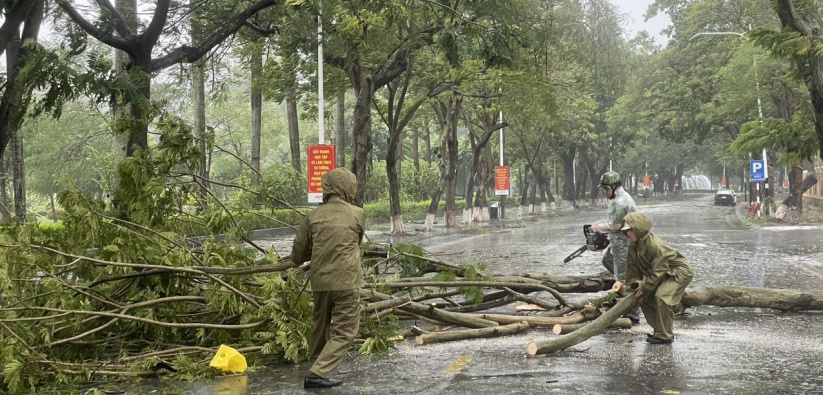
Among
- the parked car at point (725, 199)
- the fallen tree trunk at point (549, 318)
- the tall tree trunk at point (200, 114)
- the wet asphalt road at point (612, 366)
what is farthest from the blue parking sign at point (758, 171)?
the parked car at point (725, 199)

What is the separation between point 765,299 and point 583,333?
11.8 ft

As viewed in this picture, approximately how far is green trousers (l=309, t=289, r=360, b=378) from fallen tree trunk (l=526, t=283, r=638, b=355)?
1.64 m

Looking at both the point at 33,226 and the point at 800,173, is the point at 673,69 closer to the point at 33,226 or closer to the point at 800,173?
the point at 800,173

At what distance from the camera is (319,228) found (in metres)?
5.91

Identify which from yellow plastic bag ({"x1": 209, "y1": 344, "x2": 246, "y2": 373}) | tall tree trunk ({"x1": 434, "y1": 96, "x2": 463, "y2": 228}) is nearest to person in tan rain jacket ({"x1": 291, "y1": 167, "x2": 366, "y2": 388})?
yellow plastic bag ({"x1": 209, "y1": 344, "x2": 246, "y2": 373})

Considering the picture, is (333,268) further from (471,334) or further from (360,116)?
(360,116)

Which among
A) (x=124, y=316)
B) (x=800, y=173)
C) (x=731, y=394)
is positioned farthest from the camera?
(x=800, y=173)

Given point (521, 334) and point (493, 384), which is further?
point (521, 334)

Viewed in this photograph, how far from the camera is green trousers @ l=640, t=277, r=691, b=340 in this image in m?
7.48

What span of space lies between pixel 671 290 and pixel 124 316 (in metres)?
4.73

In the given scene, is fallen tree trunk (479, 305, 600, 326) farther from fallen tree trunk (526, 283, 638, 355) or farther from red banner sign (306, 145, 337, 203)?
red banner sign (306, 145, 337, 203)

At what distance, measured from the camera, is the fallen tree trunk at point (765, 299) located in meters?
9.48

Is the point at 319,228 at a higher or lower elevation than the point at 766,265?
higher

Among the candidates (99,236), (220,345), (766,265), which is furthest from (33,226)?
(766,265)
